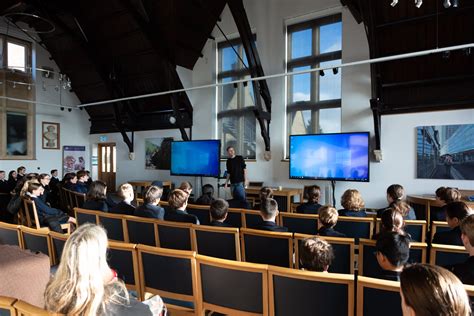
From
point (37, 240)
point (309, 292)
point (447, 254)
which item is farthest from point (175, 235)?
point (447, 254)

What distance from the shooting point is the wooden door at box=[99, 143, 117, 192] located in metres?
12.6

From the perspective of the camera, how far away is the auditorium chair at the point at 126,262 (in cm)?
217

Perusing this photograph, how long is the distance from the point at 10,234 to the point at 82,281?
2.20 m

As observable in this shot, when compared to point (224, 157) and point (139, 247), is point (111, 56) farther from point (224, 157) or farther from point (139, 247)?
point (139, 247)

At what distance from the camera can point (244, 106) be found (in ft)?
29.9

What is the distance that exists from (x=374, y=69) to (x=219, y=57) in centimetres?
482

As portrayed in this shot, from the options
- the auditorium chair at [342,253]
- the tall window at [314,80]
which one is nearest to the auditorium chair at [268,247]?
the auditorium chair at [342,253]

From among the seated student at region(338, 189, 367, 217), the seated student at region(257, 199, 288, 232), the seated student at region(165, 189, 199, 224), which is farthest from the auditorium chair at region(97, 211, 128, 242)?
the seated student at region(338, 189, 367, 217)

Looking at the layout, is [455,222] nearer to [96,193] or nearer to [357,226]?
[357,226]

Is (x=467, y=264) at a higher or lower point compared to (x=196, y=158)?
lower

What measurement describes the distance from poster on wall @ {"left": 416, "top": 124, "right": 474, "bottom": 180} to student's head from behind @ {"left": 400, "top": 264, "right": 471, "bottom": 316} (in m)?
6.07

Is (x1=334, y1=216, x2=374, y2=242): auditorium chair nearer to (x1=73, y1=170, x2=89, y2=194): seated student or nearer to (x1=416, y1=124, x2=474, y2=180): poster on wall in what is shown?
(x1=416, y1=124, x2=474, y2=180): poster on wall

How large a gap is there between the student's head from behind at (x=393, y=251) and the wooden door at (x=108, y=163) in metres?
12.0

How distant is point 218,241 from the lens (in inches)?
110
